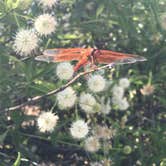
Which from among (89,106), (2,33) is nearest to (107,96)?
(89,106)

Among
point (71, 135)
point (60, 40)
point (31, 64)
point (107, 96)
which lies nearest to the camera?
point (31, 64)

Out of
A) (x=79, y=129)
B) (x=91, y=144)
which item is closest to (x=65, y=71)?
(x=79, y=129)

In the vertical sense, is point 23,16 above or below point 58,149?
above

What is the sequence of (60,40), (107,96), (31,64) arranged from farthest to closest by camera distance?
1. (60,40)
2. (107,96)
3. (31,64)

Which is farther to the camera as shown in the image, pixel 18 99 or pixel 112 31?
pixel 112 31

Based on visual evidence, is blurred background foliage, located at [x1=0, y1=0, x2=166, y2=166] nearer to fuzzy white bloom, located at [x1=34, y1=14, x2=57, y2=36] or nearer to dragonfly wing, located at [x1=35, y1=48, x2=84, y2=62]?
fuzzy white bloom, located at [x1=34, y1=14, x2=57, y2=36]

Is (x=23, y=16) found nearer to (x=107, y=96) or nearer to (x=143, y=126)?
(x=107, y=96)

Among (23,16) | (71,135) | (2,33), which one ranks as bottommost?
(71,135)

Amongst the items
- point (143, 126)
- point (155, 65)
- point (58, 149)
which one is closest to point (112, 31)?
Result: point (155, 65)
